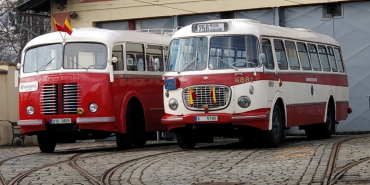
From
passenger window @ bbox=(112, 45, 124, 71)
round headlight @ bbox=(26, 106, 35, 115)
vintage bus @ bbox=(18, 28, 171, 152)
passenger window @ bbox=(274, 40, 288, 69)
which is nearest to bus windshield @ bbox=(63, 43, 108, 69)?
vintage bus @ bbox=(18, 28, 171, 152)

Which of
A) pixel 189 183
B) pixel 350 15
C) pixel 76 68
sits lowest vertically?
pixel 189 183

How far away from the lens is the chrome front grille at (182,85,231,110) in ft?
56.9

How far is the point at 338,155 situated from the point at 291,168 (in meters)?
2.30

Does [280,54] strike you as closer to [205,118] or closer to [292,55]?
[292,55]

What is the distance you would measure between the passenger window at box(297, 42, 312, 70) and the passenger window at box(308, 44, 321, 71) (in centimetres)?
33

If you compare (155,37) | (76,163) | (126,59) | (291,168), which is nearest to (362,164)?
(291,168)

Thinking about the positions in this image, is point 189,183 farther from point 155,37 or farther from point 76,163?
point 155,37

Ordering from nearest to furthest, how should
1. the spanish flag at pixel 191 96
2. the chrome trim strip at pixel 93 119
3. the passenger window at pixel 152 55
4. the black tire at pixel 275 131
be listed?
the spanish flag at pixel 191 96 < the black tire at pixel 275 131 < the chrome trim strip at pixel 93 119 < the passenger window at pixel 152 55

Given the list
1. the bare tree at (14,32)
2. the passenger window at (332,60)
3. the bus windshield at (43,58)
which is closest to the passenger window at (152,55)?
the bus windshield at (43,58)

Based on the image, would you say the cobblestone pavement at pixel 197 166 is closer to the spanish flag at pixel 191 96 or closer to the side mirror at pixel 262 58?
the spanish flag at pixel 191 96

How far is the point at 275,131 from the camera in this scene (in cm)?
1814

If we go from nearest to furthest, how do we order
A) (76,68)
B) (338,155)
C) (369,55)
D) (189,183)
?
(189,183) < (338,155) < (76,68) < (369,55)

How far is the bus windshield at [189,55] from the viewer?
699 inches

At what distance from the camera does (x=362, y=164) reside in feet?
44.8
